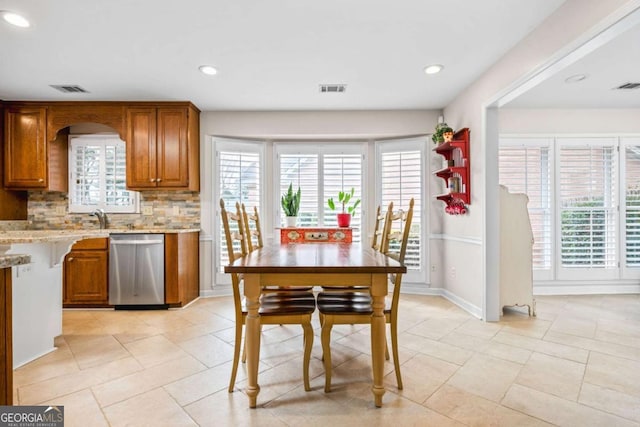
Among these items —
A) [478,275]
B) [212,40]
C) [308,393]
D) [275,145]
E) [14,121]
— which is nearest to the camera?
[308,393]

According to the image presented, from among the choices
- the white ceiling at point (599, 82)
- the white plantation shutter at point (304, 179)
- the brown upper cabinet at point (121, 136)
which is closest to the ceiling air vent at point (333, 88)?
the white plantation shutter at point (304, 179)

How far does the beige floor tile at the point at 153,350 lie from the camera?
7.24 feet

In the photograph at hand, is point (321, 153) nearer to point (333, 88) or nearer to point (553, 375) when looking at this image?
point (333, 88)

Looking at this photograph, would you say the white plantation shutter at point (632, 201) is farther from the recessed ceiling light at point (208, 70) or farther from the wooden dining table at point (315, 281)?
the recessed ceiling light at point (208, 70)

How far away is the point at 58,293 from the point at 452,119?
437cm

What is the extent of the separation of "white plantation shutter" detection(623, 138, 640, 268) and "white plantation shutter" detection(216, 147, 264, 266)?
4.80 metres

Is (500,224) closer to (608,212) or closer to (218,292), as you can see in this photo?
A: (608,212)

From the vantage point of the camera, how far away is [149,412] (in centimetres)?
162

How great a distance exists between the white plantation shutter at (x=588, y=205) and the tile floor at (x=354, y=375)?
3.44ft

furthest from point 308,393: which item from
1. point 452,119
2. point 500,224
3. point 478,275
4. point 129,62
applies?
point 452,119

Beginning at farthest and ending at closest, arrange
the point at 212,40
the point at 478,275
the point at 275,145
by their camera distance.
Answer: the point at 275,145 < the point at 478,275 < the point at 212,40

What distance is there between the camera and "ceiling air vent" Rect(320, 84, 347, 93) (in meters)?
3.24

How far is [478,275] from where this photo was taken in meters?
3.06

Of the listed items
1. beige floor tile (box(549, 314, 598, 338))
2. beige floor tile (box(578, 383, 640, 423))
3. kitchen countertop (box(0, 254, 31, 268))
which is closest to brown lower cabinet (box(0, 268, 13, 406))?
kitchen countertop (box(0, 254, 31, 268))
